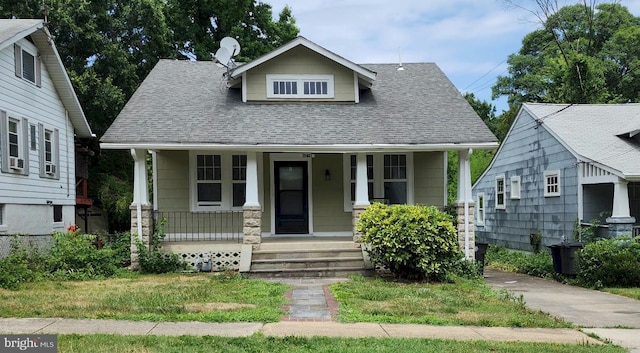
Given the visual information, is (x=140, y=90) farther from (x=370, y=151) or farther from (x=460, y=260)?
(x=460, y=260)

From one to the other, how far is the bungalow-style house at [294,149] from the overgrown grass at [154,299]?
7.52 feet

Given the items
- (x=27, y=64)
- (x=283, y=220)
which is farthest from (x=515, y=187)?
(x=27, y=64)

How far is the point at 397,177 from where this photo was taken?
1428 cm

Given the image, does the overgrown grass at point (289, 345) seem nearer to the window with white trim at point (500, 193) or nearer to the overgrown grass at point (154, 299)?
the overgrown grass at point (154, 299)

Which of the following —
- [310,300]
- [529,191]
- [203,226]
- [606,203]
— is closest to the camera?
[310,300]

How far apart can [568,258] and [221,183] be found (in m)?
8.42

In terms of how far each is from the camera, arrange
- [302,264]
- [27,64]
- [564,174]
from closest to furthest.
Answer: [302,264]
[564,174]
[27,64]

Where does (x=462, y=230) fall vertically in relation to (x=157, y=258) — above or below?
above

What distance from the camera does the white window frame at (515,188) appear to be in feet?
58.5

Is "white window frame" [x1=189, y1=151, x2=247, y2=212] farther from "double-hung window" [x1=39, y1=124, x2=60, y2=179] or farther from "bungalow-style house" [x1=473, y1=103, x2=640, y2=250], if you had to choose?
"bungalow-style house" [x1=473, y1=103, x2=640, y2=250]

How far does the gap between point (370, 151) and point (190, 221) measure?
486 cm

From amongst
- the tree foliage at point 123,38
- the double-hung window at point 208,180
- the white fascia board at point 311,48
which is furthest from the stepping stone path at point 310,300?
the tree foliage at point 123,38

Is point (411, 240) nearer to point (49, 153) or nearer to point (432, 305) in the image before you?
point (432, 305)

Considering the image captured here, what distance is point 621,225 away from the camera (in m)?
12.2
